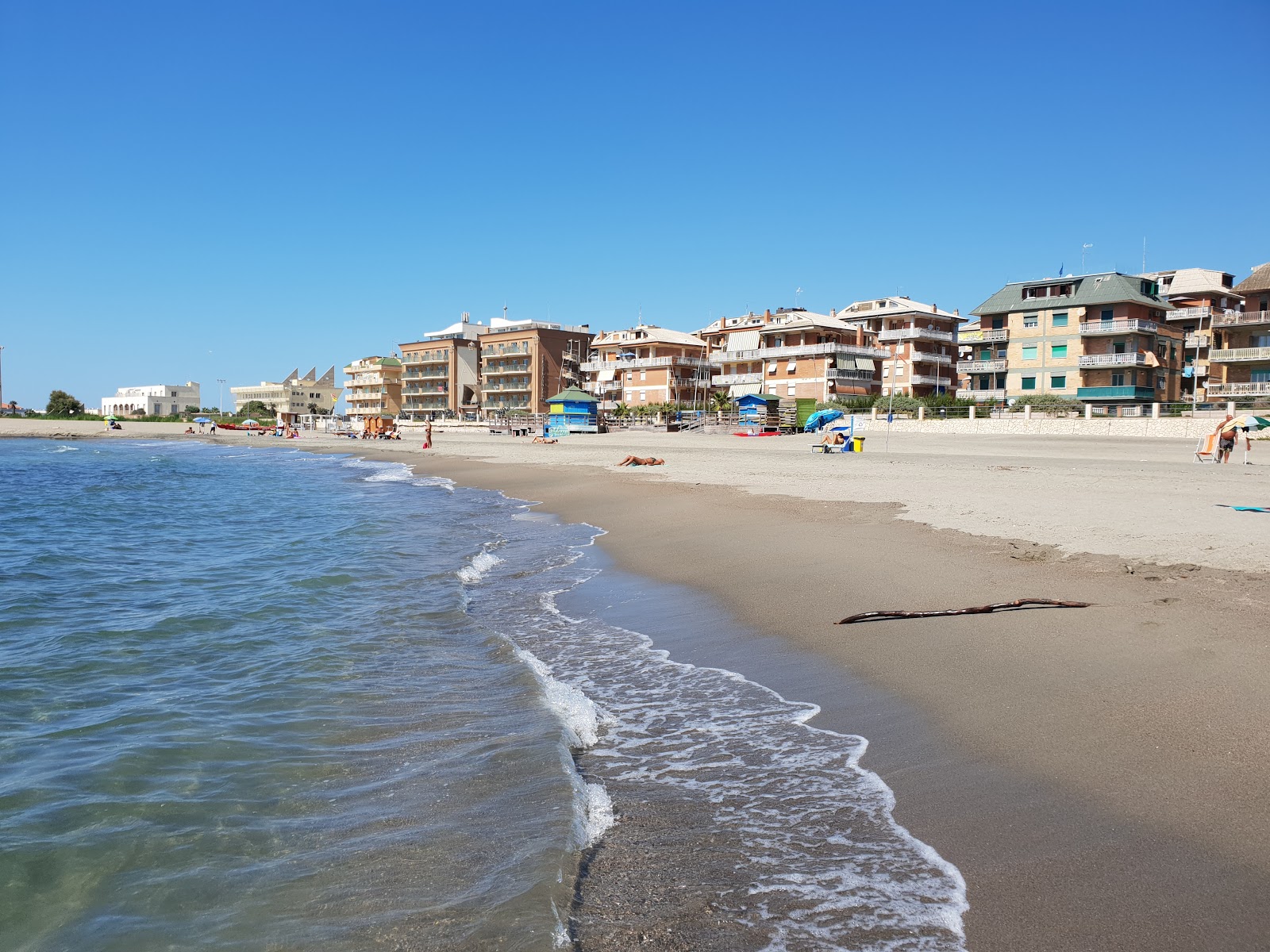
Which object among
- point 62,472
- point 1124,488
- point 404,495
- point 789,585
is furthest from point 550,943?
point 62,472

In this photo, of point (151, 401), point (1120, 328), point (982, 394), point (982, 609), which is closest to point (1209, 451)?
point (982, 609)

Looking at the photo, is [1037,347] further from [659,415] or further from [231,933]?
[231,933]

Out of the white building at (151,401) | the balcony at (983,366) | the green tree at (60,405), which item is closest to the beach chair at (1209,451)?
the balcony at (983,366)

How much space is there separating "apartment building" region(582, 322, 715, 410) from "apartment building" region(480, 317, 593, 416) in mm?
5608

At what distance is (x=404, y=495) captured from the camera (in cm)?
2425

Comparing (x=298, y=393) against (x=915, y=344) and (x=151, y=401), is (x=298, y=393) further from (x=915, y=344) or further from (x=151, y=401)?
(x=915, y=344)

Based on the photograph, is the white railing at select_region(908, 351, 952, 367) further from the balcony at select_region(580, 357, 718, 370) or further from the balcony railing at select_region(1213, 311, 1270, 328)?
the balcony railing at select_region(1213, 311, 1270, 328)

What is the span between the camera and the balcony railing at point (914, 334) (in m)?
72.6

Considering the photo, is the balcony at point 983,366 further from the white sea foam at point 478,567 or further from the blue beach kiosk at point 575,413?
the white sea foam at point 478,567

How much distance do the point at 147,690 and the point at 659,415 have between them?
63121 mm

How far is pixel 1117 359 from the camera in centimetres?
5675

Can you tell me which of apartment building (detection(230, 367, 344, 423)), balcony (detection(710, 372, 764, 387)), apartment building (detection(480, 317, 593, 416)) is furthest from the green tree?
balcony (detection(710, 372, 764, 387))

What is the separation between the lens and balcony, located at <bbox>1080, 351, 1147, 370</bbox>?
56406 mm

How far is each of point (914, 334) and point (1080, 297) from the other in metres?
15.1
